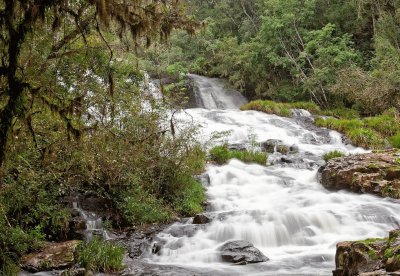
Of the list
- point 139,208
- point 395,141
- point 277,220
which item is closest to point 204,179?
point 139,208

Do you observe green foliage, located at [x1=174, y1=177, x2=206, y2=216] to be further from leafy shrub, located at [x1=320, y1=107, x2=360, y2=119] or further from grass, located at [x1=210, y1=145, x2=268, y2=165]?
leafy shrub, located at [x1=320, y1=107, x2=360, y2=119]

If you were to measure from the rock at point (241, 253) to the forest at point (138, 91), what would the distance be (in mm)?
2269

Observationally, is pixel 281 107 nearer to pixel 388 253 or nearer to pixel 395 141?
pixel 395 141

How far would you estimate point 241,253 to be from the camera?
882 centimetres

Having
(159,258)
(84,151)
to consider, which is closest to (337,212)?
(159,258)

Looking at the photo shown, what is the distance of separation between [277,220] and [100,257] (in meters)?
4.76

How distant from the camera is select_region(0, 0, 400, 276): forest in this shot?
4.55 meters

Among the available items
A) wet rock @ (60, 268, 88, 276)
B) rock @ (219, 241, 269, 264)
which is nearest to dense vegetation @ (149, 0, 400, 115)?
rock @ (219, 241, 269, 264)

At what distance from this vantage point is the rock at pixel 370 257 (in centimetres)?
491

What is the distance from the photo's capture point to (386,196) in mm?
12164

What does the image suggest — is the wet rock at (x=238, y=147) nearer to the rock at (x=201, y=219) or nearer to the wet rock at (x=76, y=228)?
the rock at (x=201, y=219)

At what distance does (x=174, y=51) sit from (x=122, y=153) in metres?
22.5

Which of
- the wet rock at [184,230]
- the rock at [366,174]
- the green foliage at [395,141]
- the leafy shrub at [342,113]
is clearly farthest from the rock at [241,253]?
the leafy shrub at [342,113]

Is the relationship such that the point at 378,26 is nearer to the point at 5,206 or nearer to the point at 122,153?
the point at 122,153
